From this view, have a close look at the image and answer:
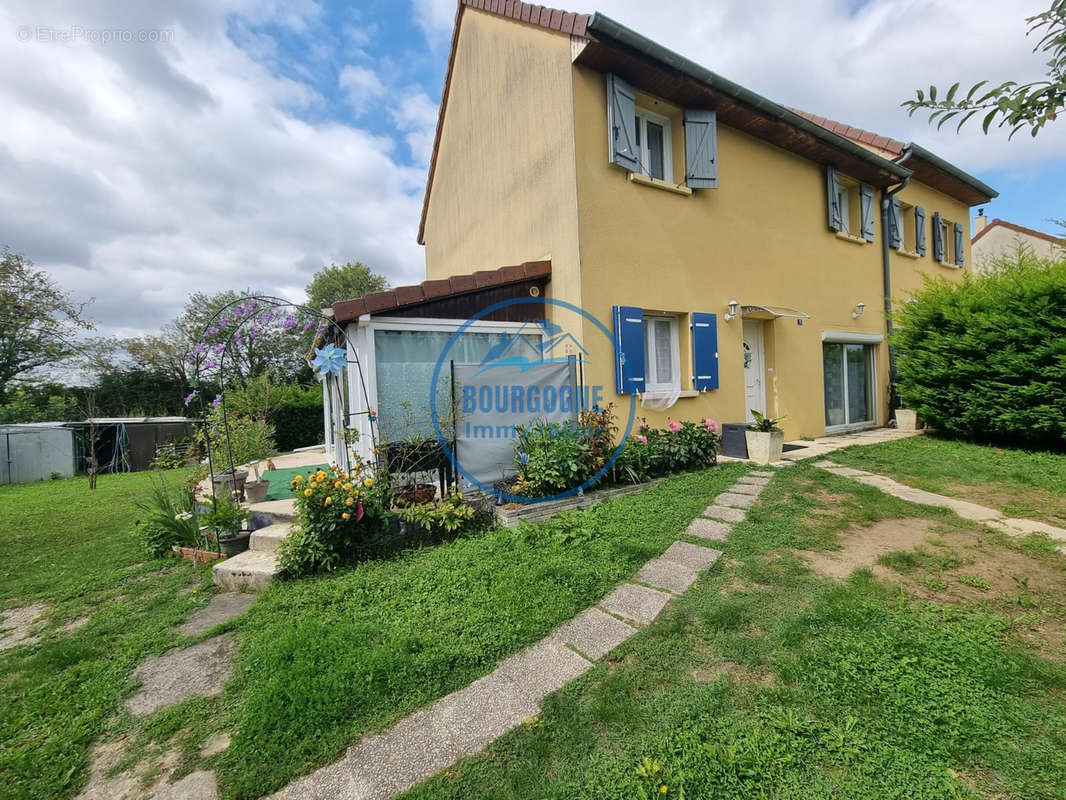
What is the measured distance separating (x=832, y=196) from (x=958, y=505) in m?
6.87

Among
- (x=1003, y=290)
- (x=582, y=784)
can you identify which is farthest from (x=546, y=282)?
(x=1003, y=290)

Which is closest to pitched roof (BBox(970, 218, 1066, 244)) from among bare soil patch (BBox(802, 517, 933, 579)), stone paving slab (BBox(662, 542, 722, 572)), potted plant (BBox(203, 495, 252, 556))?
bare soil patch (BBox(802, 517, 933, 579))

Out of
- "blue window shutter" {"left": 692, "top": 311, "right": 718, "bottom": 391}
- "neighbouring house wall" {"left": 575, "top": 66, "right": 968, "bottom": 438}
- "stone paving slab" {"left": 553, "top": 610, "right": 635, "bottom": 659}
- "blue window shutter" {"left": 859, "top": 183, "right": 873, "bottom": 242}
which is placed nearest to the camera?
"stone paving slab" {"left": 553, "top": 610, "right": 635, "bottom": 659}

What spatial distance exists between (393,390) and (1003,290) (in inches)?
378

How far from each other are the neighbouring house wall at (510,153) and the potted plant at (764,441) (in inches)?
126

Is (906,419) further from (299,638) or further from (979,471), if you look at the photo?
(299,638)

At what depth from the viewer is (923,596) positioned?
8.77ft

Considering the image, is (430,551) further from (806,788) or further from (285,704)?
(806,788)

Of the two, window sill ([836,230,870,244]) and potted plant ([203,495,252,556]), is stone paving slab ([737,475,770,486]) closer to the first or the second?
potted plant ([203,495,252,556])

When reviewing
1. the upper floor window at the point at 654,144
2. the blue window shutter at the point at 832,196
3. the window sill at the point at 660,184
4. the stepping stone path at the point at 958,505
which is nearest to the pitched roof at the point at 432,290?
the window sill at the point at 660,184

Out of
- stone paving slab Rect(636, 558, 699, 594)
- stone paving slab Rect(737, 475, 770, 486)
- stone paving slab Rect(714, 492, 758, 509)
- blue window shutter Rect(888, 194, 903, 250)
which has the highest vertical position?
blue window shutter Rect(888, 194, 903, 250)

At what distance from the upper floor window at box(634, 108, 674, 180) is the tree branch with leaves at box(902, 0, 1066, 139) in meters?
5.63

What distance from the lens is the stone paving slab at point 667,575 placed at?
302cm

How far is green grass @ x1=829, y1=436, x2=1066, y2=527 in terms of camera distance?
14.4 ft
